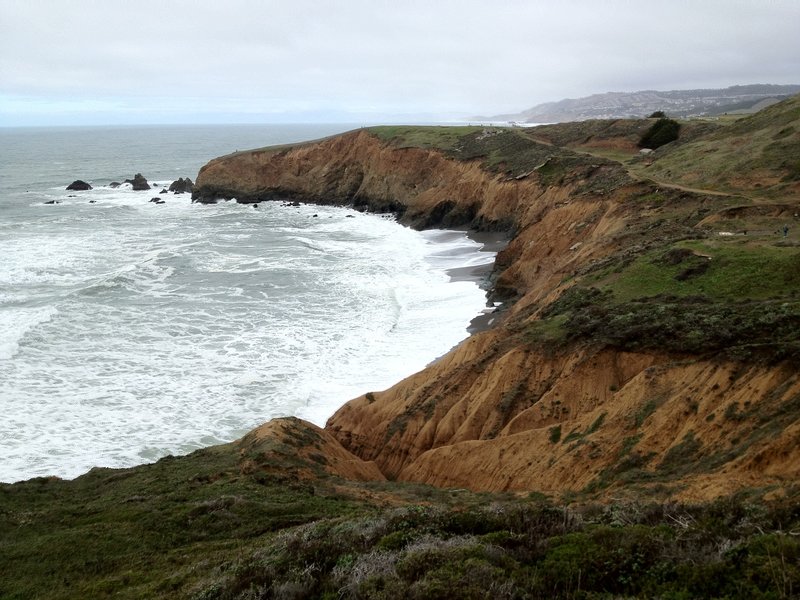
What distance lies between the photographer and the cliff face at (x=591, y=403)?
12.7 meters

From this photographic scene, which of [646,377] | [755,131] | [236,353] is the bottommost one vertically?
[236,353]

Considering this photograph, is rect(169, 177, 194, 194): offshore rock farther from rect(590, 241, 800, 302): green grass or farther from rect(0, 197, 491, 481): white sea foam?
rect(590, 241, 800, 302): green grass

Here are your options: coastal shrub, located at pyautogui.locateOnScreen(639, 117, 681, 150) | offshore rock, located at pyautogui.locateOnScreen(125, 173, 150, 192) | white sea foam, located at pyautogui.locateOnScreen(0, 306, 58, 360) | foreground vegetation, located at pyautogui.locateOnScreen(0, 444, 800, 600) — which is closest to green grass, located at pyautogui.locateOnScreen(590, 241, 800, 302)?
foreground vegetation, located at pyautogui.locateOnScreen(0, 444, 800, 600)

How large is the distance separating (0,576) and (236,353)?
16.3 meters

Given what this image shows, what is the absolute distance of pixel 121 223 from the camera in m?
60.0

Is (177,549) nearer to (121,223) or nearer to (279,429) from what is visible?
(279,429)

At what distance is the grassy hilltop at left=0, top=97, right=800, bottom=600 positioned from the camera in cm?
766

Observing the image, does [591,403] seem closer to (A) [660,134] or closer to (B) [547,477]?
(B) [547,477]

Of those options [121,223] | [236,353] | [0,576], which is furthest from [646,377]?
[121,223]

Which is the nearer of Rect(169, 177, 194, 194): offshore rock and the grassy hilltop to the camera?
the grassy hilltop

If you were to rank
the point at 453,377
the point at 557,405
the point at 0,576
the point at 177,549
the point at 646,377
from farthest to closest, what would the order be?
the point at 453,377 → the point at 557,405 → the point at 646,377 → the point at 177,549 → the point at 0,576

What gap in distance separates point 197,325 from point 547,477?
20.8m

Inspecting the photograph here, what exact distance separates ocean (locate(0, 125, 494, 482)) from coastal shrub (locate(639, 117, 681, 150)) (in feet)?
54.5

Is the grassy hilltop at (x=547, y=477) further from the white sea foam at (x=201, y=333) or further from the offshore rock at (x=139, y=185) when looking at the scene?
the offshore rock at (x=139, y=185)
